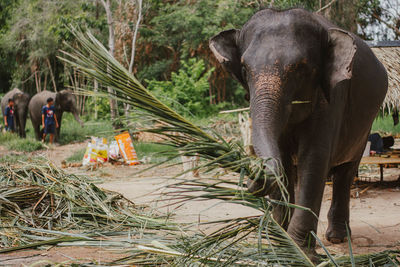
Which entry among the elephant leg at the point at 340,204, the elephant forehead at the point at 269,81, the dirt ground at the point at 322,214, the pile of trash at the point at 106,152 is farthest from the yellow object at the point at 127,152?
the elephant forehead at the point at 269,81

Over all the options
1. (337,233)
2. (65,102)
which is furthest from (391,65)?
(65,102)

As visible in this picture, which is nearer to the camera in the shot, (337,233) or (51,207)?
(51,207)

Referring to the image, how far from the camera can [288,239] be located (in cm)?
251

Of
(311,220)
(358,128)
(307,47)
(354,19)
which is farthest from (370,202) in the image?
(354,19)

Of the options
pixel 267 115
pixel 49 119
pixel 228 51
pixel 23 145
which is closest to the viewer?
pixel 267 115

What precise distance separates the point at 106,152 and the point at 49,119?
553 cm

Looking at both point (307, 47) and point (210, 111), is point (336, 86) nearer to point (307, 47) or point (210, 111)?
point (307, 47)

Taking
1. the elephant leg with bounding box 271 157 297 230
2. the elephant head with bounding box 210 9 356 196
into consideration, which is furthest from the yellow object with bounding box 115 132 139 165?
the elephant head with bounding box 210 9 356 196

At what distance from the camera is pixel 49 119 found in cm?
1639

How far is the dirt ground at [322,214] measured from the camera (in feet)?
11.6

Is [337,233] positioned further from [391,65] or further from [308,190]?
[391,65]

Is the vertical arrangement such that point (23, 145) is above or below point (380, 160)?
below

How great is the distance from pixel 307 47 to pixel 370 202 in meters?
4.35

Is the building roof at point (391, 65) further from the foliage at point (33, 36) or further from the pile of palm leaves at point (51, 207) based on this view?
the foliage at point (33, 36)
